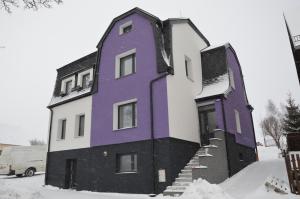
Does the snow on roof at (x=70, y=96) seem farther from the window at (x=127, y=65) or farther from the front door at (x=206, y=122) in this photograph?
the front door at (x=206, y=122)

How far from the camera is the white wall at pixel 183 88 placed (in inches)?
533

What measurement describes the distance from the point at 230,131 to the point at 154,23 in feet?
26.4

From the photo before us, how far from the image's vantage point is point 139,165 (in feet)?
43.2

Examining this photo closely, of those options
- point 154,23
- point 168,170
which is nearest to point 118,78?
point 154,23

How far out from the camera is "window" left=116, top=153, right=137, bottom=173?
13759 millimetres

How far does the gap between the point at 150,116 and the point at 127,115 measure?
2.08 m

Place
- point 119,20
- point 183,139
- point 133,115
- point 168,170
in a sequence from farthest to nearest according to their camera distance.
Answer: point 119,20
point 133,115
point 183,139
point 168,170

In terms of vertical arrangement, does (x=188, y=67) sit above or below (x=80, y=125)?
above

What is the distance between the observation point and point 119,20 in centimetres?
1700

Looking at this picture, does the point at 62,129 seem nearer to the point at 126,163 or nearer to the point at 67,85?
the point at 67,85

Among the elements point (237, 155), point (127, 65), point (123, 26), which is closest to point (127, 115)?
point (127, 65)

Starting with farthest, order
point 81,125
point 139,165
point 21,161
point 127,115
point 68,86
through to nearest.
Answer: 1. point 21,161
2. point 68,86
3. point 81,125
4. point 127,115
5. point 139,165

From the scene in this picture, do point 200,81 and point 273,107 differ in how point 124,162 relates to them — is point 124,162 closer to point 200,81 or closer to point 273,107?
point 200,81

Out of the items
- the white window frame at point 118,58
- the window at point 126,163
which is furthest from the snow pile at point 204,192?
the white window frame at point 118,58
